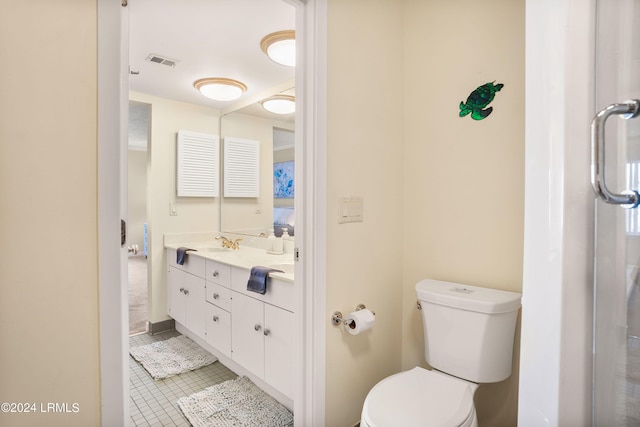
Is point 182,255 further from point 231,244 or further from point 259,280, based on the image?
point 259,280

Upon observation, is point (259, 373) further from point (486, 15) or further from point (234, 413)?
point (486, 15)

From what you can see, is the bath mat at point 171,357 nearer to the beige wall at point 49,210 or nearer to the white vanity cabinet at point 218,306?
the white vanity cabinet at point 218,306

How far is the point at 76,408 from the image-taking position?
33.2 inches

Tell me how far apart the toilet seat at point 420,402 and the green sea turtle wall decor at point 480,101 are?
120 cm

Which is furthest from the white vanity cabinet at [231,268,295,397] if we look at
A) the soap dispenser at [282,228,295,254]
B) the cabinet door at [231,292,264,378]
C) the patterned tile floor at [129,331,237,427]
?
the soap dispenser at [282,228,295,254]

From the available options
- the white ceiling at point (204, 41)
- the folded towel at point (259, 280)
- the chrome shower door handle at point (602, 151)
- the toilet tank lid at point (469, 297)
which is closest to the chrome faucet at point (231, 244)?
the folded towel at point (259, 280)

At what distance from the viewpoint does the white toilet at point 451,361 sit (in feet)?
3.72

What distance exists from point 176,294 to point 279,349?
1.57m

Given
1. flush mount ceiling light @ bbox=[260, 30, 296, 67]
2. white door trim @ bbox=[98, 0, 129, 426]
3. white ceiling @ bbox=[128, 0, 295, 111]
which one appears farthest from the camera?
flush mount ceiling light @ bbox=[260, 30, 296, 67]

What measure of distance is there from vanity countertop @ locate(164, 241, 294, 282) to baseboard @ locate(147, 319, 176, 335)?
717 millimetres

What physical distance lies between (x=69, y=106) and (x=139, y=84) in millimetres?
2270

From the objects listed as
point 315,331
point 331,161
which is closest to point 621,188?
point 331,161

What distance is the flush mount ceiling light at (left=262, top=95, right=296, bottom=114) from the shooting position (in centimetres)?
270

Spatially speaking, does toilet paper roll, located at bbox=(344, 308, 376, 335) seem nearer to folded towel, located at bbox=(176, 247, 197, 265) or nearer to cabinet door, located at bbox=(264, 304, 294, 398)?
cabinet door, located at bbox=(264, 304, 294, 398)
